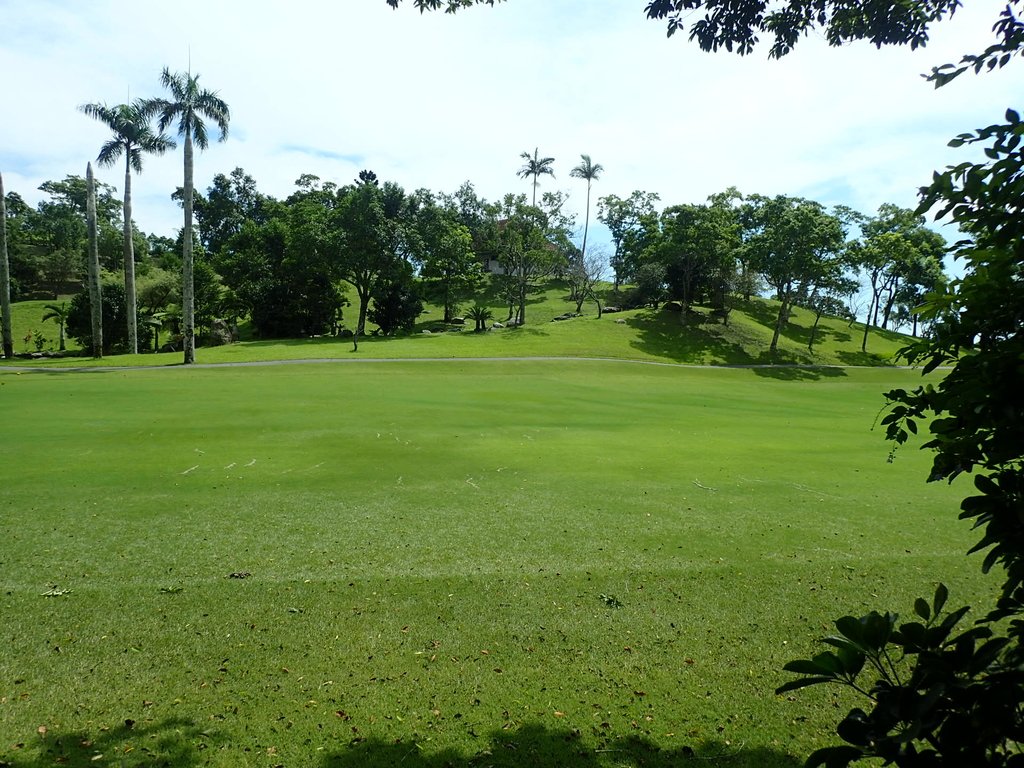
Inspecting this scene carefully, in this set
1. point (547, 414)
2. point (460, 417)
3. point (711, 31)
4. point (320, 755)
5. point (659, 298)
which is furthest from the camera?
point (659, 298)

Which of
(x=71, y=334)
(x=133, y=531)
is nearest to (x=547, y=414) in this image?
(x=133, y=531)

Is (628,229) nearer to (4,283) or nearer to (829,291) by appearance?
(829,291)

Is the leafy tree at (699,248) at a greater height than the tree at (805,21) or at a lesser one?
greater

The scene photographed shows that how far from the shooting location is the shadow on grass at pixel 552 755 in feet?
12.7

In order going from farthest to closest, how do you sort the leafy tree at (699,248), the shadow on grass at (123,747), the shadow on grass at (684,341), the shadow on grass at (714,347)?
the leafy tree at (699,248) → the shadow on grass at (684,341) → the shadow on grass at (714,347) → the shadow on grass at (123,747)

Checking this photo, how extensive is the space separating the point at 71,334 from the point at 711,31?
55.1 m

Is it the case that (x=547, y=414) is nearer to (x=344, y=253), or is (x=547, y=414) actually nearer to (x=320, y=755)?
(x=320, y=755)

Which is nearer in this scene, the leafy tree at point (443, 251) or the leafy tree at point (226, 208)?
the leafy tree at point (443, 251)

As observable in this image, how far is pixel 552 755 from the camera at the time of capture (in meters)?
3.95

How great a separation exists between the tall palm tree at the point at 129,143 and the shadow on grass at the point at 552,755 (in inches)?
1763

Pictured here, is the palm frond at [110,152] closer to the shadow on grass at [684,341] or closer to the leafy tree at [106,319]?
the leafy tree at [106,319]

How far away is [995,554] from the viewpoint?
1996mm

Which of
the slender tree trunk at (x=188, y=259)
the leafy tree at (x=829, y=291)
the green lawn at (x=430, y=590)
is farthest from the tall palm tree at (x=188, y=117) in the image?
the leafy tree at (x=829, y=291)

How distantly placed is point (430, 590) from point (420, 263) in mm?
55345
